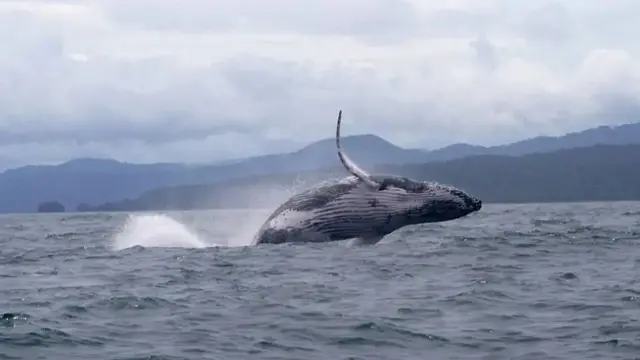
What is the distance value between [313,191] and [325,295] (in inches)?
90.9

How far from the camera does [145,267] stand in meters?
19.8

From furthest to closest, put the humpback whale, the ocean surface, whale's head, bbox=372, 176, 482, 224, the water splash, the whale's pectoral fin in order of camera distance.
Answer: the water splash, the whale's pectoral fin, the humpback whale, whale's head, bbox=372, 176, 482, 224, the ocean surface

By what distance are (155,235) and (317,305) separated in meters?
14.0

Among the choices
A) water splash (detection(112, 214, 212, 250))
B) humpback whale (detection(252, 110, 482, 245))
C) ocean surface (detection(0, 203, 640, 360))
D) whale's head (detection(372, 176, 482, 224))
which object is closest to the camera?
ocean surface (detection(0, 203, 640, 360))

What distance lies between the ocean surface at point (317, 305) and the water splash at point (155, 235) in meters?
2.26

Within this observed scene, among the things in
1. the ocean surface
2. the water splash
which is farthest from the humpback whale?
the water splash

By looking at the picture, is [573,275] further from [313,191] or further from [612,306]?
[313,191]

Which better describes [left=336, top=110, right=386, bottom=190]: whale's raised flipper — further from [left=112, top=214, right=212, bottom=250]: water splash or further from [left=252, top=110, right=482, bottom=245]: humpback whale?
[left=112, top=214, right=212, bottom=250]: water splash

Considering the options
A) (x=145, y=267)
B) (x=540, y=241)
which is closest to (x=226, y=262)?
(x=145, y=267)

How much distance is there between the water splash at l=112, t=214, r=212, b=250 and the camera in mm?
26578

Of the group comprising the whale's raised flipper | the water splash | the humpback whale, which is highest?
the whale's raised flipper

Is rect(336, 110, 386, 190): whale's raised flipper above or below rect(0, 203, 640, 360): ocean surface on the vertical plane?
above

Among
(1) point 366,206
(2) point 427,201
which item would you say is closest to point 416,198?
(2) point 427,201

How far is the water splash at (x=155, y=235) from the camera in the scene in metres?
26.6
